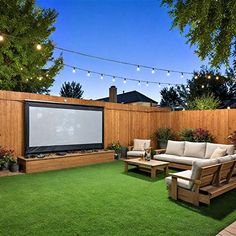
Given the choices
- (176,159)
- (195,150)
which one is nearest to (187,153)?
(195,150)

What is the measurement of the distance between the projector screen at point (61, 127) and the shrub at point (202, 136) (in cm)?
358

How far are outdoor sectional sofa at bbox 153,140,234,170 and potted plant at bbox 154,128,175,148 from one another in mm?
1919

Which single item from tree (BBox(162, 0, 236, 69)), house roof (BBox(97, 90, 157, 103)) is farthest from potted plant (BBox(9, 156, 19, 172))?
house roof (BBox(97, 90, 157, 103))

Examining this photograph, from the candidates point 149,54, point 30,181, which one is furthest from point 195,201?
point 149,54

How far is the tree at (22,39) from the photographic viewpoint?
8172 millimetres

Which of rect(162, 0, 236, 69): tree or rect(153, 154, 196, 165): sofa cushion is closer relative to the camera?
rect(162, 0, 236, 69): tree

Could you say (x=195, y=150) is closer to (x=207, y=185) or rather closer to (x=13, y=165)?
(x=207, y=185)

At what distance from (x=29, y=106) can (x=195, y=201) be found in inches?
200

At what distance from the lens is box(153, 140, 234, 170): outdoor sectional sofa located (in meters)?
6.09

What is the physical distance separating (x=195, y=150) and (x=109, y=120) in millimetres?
3467

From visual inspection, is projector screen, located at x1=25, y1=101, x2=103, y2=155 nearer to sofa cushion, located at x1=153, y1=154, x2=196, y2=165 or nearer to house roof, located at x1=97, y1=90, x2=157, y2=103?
sofa cushion, located at x1=153, y1=154, x2=196, y2=165

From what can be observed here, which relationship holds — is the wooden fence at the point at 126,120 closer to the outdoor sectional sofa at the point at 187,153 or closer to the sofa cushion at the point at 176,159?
the outdoor sectional sofa at the point at 187,153

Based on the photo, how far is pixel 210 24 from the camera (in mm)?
1985

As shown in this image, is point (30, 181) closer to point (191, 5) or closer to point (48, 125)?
point (48, 125)
